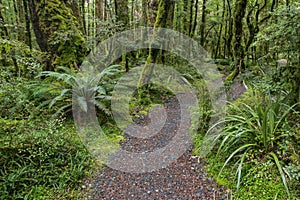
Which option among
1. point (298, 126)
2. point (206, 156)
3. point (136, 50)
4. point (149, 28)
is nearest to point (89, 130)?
point (206, 156)

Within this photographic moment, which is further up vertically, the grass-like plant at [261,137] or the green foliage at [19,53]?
the green foliage at [19,53]

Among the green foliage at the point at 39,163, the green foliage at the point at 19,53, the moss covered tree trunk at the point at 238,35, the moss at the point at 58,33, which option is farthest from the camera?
the moss covered tree trunk at the point at 238,35

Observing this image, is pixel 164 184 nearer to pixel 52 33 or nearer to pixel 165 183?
pixel 165 183

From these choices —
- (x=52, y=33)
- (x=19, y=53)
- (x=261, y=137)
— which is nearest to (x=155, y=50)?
(x=52, y=33)

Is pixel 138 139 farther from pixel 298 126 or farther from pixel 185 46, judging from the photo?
pixel 185 46

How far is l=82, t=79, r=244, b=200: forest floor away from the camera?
9.82 ft

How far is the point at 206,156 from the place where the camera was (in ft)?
12.0

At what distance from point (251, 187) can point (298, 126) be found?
1.20m

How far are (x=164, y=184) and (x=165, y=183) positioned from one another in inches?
1.1

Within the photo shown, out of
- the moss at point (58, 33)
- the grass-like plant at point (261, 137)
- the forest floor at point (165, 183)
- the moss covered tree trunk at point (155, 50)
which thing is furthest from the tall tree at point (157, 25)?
the grass-like plant at point (261, 137)

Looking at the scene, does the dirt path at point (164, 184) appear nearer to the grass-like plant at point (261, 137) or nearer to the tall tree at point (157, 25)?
the grass-like plant at point (261, 137)

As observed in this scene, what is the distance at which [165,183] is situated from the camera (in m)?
3.24

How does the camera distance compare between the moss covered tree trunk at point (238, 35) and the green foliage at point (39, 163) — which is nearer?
the green foliage at point (39, 163)

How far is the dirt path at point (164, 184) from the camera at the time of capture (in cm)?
300
